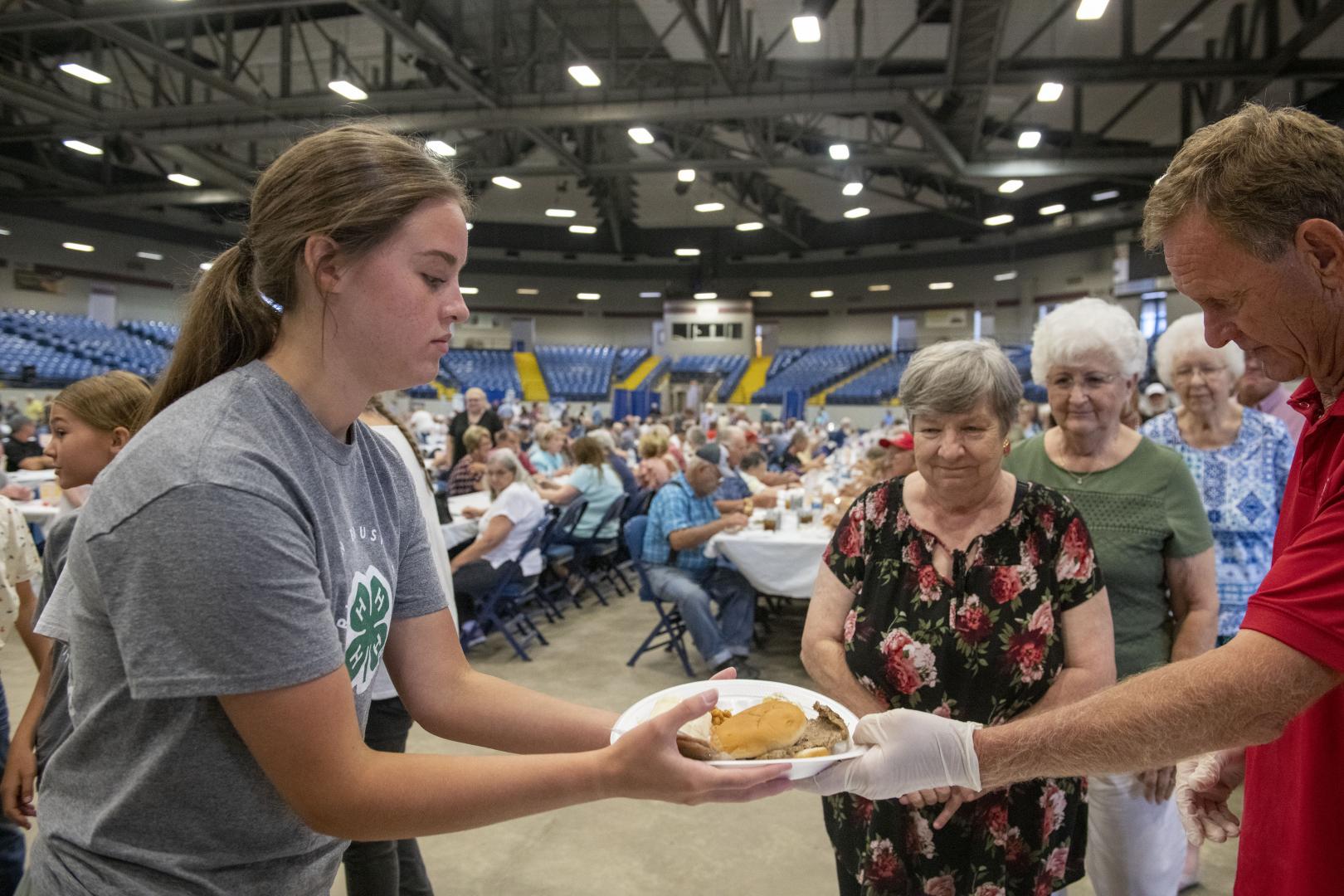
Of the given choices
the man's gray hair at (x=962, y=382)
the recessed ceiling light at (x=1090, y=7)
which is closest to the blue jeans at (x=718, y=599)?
the man's gray hair at (x=962, y=382)

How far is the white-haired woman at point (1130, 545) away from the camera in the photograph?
2189 mm

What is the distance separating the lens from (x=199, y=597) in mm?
862

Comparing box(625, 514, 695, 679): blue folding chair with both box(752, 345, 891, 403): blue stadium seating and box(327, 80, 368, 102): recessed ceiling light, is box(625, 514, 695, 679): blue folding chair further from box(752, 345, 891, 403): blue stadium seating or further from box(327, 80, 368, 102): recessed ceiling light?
box(752, 345, 891, 403): blue stadium seating

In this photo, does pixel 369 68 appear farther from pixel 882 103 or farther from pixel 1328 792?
pixel 1328 792

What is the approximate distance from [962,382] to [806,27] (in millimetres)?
8528

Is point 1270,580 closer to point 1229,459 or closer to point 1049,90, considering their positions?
point 1229,459

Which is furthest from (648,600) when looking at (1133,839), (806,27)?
(806,27)

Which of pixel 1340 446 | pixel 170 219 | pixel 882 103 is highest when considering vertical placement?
pixel 170 219

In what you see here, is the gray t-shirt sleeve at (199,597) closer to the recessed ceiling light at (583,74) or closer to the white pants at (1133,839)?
the white pants at (1133,839)

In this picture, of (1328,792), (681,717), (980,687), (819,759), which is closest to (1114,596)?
(980,687)

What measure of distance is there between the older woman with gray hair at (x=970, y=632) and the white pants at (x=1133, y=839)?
25 centimetres

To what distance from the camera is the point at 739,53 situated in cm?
1234

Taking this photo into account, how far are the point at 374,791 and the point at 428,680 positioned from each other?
1.39 ft

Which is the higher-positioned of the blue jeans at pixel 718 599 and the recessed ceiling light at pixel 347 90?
the recessed ceiling light at pixel 347 90
